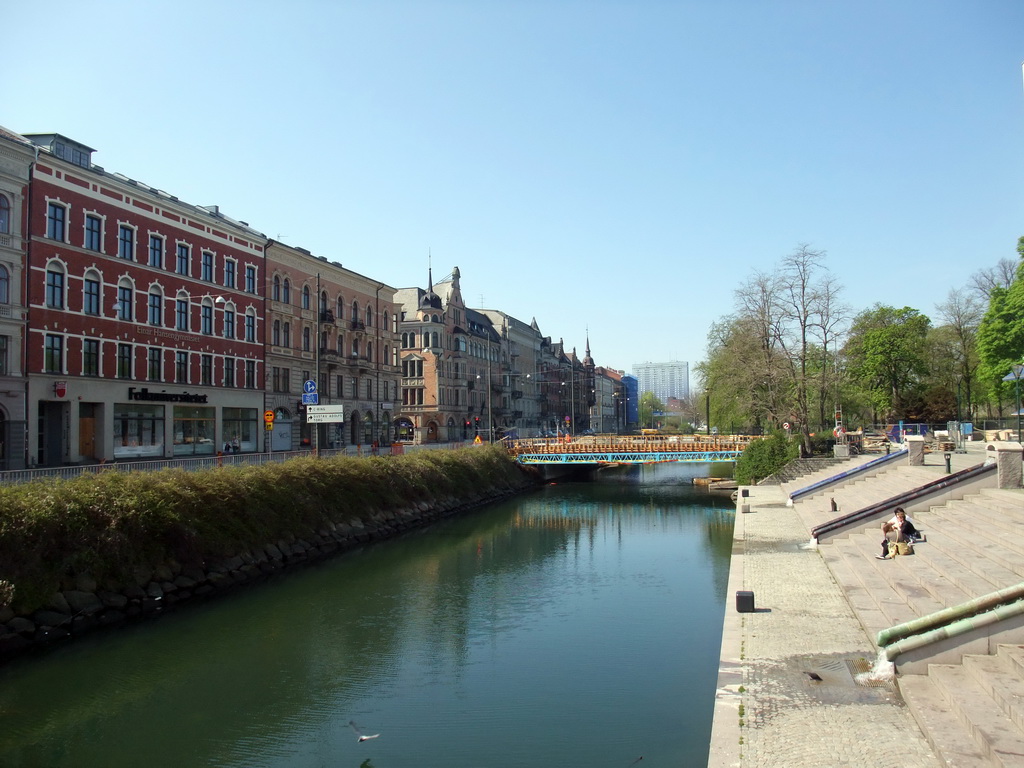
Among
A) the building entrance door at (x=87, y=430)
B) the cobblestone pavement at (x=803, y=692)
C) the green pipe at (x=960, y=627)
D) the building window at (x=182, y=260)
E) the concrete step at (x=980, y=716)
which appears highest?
the building window at (x=182, y=260)

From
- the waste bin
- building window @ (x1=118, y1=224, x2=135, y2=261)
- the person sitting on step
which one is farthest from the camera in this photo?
building window @ (x1=118, y1=224, x2=135, y2=261)

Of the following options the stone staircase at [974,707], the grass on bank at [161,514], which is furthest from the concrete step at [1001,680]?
the grass on bank at [161,514]

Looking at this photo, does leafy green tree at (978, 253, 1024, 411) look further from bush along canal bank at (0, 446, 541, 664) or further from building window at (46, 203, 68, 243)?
building window at (46, 203, 68, 243)

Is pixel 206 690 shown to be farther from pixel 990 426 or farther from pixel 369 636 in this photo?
pixel 990 426

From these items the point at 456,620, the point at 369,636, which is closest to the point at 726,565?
the point at 456,620

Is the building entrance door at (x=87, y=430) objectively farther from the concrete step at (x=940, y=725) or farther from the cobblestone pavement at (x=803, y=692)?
the concrete step at (x=940, y=725)

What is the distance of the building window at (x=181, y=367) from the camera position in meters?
42.6

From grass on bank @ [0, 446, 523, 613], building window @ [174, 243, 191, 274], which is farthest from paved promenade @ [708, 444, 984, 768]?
building window @ [174, 243, 191, 274]

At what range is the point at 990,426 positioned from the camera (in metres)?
50.2

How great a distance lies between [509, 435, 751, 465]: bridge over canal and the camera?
178ft

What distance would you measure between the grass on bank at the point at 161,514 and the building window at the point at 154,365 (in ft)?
42.7

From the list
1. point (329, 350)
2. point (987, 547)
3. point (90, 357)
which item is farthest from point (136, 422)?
point (987, 547)

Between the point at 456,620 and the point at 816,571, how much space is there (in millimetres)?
9736

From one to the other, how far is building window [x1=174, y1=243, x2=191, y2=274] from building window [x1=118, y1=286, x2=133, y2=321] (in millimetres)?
3837
